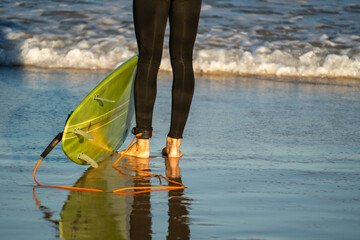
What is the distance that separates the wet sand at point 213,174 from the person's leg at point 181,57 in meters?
0.17

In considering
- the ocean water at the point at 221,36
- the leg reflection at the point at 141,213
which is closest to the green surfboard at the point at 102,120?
the leg reflection at the point at 141,213

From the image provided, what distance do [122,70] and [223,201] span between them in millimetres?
1324

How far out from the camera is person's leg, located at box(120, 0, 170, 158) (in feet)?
11.6

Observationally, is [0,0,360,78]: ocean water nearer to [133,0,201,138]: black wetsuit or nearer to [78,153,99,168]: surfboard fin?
[133,0,201,138]: black wetsuit

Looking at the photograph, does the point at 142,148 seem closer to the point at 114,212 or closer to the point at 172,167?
the point at 172,167

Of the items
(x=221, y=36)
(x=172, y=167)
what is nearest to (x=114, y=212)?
(x=172, y=167)

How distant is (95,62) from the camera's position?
24.6 feet

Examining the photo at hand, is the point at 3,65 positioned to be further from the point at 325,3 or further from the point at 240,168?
the point at 325,3

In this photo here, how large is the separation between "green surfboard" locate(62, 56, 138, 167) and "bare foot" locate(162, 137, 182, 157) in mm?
339

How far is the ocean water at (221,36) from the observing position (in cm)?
743

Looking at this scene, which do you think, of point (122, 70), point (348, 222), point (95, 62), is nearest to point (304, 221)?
point (348, 222)

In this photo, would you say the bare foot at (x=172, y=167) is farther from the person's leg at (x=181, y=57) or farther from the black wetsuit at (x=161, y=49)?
the black wetsuit at (x=161, y=49)

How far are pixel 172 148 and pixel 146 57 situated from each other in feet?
1.82

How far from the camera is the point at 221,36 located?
8352mm
